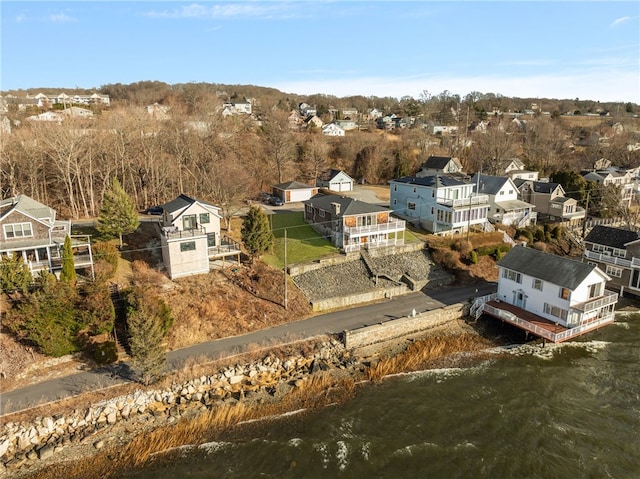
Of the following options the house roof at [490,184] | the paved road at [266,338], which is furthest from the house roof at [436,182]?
the paved road at [266,338]

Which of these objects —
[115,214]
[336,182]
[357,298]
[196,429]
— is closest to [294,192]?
[336,182]

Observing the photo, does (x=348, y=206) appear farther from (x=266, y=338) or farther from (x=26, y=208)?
(x=26, y=208)

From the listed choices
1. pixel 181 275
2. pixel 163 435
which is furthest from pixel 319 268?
pixel 163 435

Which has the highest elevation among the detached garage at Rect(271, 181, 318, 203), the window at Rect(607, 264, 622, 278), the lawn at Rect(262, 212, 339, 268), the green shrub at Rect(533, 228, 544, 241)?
the detached garage at Rect(271, 181, 318, 203)

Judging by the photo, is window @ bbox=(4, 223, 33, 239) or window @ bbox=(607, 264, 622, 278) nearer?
window @ bbox=(4, 223, 33, 239)

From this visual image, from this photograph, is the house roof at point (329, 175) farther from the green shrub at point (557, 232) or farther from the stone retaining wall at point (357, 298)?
the stone retaining wall at point (357, 298)

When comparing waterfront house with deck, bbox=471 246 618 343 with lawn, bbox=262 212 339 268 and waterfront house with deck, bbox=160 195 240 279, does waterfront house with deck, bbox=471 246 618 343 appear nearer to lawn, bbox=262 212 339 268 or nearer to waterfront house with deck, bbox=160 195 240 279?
lawn, bbox=262 212 339 268

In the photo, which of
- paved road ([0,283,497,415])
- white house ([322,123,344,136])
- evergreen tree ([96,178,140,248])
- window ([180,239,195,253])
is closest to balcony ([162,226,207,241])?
window ([180,239,195,253])
